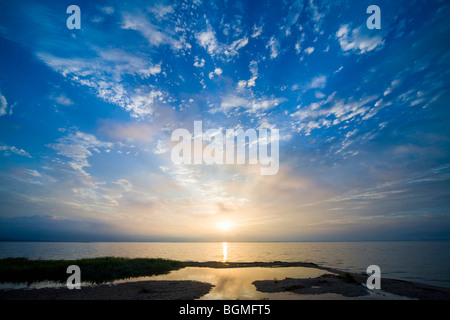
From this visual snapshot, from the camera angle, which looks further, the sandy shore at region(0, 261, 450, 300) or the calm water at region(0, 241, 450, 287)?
the calm water at region(0, 241, 450, 287)

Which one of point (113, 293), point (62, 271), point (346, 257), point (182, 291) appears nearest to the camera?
point (113, 293)

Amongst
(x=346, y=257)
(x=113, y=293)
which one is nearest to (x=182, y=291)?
(x=113, y=293)

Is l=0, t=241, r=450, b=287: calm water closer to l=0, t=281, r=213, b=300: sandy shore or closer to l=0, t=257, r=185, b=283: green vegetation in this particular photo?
l=0, t=257, r=185, b=283: green vegetation

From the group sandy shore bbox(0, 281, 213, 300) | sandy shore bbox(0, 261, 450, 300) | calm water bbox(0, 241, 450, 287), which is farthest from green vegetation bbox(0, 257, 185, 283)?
calm water bbox(0, 241, 450, 287)

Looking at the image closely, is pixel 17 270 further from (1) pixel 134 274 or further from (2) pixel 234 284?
(2) pixel 234 284

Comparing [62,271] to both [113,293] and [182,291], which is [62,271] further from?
[182,291]

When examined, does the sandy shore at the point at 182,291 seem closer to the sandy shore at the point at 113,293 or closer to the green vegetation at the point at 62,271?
the sandy shore at the point at 113,293

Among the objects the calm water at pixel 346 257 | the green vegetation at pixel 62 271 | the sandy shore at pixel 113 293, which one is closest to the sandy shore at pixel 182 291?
the sandy shore at pixel 113 293

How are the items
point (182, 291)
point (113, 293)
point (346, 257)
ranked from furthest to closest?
1. point (346, 257)
2. point (182, 291)
3. point (113, 293)
